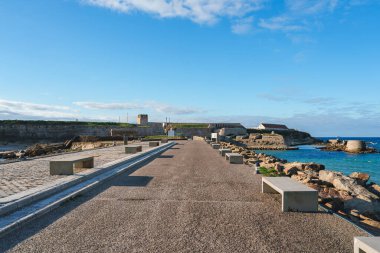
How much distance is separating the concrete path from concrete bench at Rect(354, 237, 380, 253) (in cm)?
68

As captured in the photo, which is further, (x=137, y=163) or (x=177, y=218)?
(x=137, y=163)

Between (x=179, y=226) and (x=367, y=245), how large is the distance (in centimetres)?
283

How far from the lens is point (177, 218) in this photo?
5785mm

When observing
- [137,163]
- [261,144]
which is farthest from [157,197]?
[261,144]

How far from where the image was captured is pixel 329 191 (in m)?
9.77

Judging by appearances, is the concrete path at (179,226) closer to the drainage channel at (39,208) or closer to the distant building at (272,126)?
the drainage channel at (39,208)

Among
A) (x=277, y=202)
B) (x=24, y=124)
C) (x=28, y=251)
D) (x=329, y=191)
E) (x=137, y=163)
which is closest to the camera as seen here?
(x=28, y=251)

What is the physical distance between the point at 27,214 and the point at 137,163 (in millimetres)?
8757

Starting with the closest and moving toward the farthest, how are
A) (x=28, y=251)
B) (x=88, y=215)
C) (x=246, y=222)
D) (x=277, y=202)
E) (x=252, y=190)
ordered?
1. (x=28, y=251)
2. (x=246, y=222)
3. (x=88, y=215)
4. (x=277, y=202)
5. (x=252, y=190)

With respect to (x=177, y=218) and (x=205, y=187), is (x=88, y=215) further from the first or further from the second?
(x=205, y=187)

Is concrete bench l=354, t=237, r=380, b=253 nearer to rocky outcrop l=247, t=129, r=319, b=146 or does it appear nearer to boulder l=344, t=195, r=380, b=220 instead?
boulder l=344, t=195, r=380, b=220

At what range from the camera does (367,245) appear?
361 cm

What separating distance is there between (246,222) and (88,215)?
298cm

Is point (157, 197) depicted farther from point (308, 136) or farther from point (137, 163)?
point (308, 136)
